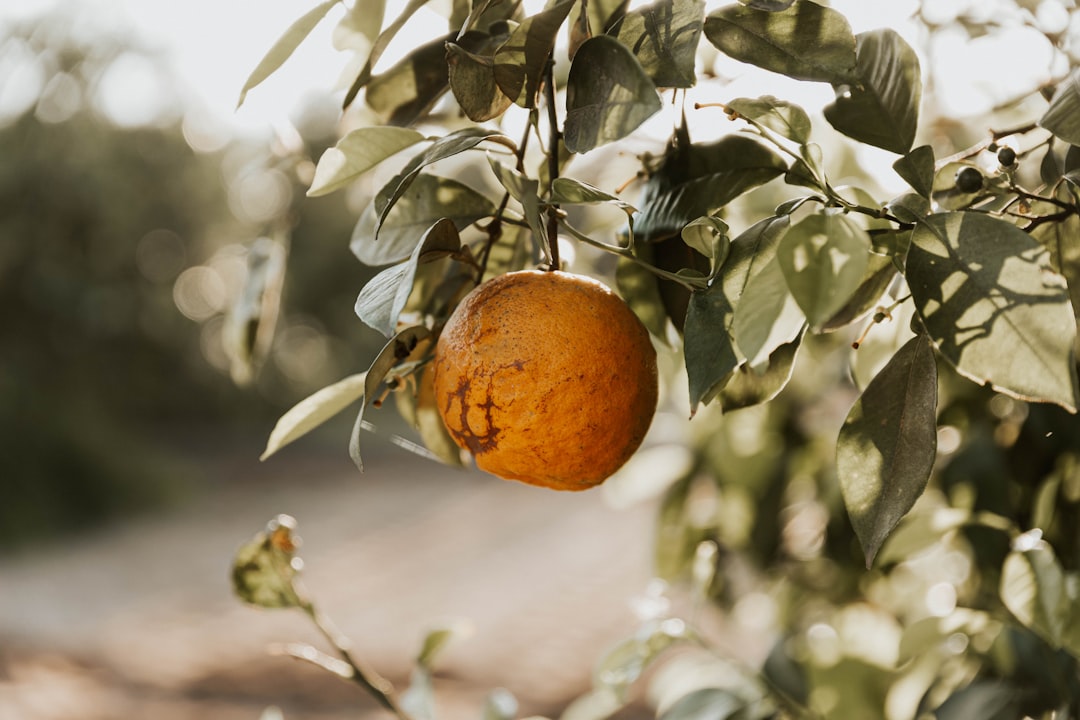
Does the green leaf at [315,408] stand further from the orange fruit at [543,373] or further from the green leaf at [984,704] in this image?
the green leaf at [984,704]

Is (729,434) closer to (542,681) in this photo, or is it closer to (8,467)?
(542,681)

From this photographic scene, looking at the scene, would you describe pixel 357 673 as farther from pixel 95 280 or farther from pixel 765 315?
pixel 95 280

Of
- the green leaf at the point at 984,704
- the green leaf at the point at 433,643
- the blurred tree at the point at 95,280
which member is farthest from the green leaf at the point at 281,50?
the blurred tree at the point at 95,280

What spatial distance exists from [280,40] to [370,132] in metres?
0.06

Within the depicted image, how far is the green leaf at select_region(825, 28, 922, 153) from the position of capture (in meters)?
0.36

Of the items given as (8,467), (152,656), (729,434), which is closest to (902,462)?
(729,434)

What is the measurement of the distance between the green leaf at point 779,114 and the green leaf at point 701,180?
0.14 ft

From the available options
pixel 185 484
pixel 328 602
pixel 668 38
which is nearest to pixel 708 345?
pixel 668 38

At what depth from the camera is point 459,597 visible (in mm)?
3389

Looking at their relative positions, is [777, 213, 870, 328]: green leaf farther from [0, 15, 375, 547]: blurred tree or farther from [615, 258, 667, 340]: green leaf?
[0, 15, 375, 547]: blurred tree

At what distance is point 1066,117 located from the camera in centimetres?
32

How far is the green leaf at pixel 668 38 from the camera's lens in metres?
0.31

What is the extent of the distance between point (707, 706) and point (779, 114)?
428 millimetres

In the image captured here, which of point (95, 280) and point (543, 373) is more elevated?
point (543, 373)
